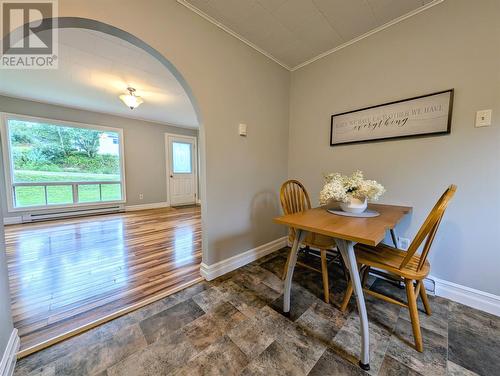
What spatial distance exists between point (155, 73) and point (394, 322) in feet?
11.9

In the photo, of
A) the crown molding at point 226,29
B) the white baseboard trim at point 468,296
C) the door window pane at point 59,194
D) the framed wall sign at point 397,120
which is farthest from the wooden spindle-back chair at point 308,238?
the door window pane at point 59,194

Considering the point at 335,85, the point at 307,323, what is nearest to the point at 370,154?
the point at 335,85

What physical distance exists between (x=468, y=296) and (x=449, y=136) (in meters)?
→ 1.26

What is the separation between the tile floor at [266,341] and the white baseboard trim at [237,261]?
27cm

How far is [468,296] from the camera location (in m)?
1.50

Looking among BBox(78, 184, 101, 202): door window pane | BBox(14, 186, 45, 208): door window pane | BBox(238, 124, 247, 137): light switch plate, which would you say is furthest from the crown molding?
BBox(14, 186, 45, 208): door window pane

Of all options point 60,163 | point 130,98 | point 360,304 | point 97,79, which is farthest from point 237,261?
point 60,163

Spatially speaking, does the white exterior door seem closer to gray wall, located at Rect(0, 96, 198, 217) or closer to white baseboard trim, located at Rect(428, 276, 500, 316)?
gray wall, located at Rect(0, 96, 198, 217)

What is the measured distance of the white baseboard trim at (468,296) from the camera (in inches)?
55.9

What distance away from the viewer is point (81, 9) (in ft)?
3.65

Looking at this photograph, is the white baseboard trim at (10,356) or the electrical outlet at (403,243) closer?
the white baseboard trim at (10,356)

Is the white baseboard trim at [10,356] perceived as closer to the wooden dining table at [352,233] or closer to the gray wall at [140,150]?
→ the wooden dining table at [352,233]

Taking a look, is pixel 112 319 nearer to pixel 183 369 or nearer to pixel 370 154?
pixel 183 369

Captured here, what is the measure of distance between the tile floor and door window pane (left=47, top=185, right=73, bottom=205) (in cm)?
406
